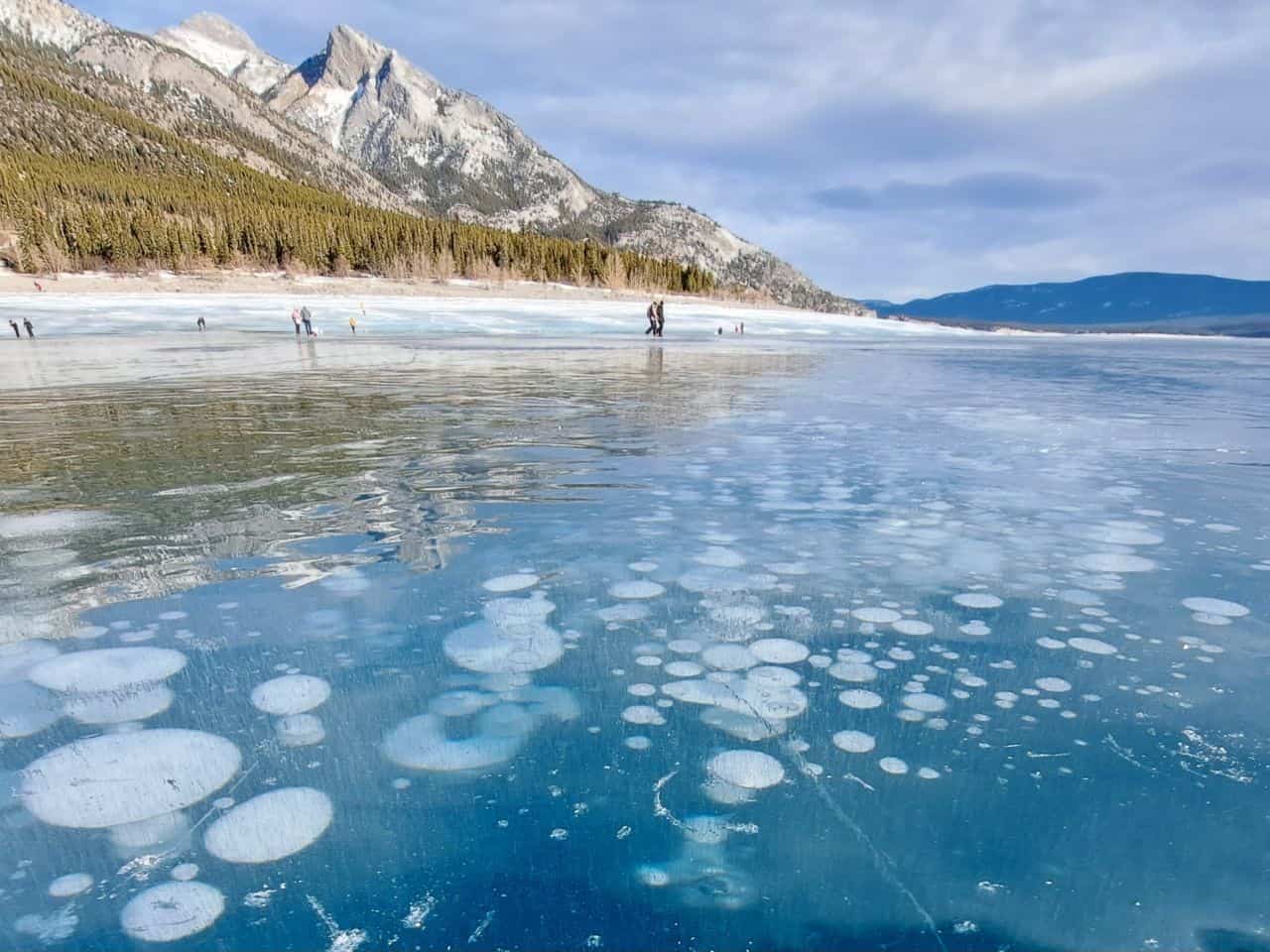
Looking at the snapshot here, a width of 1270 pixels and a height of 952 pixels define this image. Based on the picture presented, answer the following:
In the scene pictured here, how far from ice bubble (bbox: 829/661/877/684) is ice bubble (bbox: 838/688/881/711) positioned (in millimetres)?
73

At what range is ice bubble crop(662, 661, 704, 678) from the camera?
2611mm

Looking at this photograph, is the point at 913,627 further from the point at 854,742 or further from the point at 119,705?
the point at 119,705

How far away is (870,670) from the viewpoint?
2.64 m

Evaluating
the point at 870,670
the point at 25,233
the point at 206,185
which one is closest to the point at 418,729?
the point at 870,670

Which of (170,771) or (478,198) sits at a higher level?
(478,198)

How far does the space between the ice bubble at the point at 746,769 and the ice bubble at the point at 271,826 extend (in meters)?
1.12

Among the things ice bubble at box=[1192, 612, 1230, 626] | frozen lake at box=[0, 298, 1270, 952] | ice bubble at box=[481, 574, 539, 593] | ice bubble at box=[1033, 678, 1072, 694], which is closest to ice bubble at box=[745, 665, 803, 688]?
frozen lake at box=[0, 298, 1270, 952]

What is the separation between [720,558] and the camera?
3904mm

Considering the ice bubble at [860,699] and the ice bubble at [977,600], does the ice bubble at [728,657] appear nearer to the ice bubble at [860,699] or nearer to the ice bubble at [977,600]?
the ice bubble at [860,699]

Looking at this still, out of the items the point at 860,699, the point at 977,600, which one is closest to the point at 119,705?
the point at 860,699

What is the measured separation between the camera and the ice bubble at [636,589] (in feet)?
11.0

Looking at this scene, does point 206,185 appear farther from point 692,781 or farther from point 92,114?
point 692,781

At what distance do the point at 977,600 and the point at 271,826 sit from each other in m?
3.06

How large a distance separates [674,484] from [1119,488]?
3.62 metres
